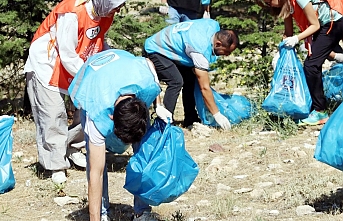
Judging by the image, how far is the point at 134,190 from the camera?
4.18 metres

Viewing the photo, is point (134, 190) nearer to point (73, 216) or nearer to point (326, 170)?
point (73, 216)

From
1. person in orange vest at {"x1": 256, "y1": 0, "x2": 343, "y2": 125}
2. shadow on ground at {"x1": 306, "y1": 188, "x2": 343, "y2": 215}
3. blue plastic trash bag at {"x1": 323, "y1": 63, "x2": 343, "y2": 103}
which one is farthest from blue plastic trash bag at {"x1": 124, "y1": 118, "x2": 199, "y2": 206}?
blue plastic trash bag at {"x1": 323, "y1": 63, "x2": 343, "y2": 103}

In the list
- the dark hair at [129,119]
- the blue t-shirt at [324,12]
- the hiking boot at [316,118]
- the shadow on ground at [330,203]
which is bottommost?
the hiking boot at [316,118]

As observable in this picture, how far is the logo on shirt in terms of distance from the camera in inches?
212

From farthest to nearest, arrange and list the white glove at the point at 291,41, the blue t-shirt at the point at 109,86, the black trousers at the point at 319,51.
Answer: the black trousers at the point at 319,51, the white glove at the point at 291,41, the blue t-shirt at the point at 109,86

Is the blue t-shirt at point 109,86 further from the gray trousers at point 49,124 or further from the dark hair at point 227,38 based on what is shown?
the dark hair at point 227,38

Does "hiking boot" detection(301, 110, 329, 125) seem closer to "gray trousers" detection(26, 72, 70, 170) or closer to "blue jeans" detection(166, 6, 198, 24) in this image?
"blue jeans" detection(166, 6, 198, 24)

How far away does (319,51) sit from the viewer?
6.71 m

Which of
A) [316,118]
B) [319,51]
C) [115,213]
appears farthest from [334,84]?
[115,213]

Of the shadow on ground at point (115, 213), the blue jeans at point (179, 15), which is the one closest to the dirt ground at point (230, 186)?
the shadow on ground at point (115, 213)

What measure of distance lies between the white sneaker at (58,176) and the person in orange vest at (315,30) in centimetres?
239

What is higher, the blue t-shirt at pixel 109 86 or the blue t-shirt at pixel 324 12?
the blue t-shirt at pixel 109 86

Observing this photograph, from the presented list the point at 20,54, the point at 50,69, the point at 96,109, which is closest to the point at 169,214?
the point at 96,109

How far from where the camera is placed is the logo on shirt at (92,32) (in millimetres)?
5379
